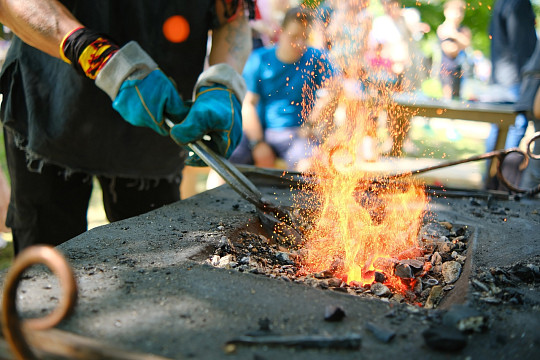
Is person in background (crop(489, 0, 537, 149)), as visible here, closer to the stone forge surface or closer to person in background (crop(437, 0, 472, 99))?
person in background (crop(437, 0, 472, 99))

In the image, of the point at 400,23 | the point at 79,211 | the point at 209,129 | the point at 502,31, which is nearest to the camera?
the point at 209,129

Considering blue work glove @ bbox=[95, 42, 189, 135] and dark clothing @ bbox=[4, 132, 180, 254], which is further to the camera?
dark clothing @ bbox=[4, 132, 180, 254]

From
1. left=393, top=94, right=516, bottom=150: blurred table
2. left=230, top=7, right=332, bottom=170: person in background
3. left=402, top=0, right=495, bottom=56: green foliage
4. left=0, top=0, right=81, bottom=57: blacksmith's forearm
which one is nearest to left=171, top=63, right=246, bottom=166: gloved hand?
left=0, top=0, right=81, bottom=57: blacksmith's forearm

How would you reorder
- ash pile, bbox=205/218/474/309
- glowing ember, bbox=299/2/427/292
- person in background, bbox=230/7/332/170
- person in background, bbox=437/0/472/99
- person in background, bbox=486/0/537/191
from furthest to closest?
person in background, bbox=437/0/472/99 < person in background, bbox=486/0/537/191 < person in background, bbox=230/7/332/170 < glowing ember, bbox=299/2/427/292 < ash pile, bbox=205/218/474/309

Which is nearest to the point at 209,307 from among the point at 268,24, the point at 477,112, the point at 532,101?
the point at 268,24

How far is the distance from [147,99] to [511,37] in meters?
4.44

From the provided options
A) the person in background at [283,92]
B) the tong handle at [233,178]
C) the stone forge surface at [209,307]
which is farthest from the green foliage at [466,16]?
the stone forge surface at [209,307]

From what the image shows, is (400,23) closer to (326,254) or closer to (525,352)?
(326,254)

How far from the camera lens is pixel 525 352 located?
0.93 metres

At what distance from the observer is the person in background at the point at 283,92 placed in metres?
3.60

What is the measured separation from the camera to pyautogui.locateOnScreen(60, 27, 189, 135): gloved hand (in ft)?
5.67

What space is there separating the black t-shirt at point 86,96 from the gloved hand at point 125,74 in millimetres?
307

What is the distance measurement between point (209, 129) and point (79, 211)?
856mm

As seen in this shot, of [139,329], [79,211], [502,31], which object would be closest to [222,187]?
[79,211]
